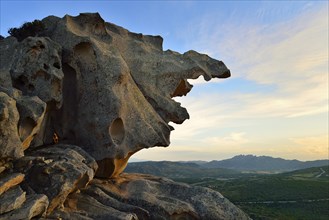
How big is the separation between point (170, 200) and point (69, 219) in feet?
23.2

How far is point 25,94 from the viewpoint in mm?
22031

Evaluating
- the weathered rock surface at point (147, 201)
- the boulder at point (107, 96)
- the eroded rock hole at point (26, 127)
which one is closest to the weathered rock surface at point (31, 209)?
the weathered rock surface at point (147, 201)

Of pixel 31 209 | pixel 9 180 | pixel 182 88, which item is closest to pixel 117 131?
pixel 182 88

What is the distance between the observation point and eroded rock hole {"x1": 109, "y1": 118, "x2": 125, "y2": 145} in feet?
78.8

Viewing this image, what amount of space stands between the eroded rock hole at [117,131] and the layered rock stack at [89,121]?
6cm

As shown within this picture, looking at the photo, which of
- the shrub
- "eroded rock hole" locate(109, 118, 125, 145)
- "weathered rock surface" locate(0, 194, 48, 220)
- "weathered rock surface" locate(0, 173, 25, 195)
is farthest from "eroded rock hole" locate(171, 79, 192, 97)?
"weathered rock surface" locate(0, 194, 48, 220)

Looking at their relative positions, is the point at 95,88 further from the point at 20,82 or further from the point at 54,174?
the point at 54,174

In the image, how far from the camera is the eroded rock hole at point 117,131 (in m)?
24.0

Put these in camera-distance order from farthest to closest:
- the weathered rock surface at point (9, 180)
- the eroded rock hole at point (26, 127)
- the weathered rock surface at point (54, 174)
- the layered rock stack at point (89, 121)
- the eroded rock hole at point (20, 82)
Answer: the eroded rock hole at point (20, 82)
the eroded rock hole at point (26, 127)
the layered rock stack at point (89, 121)
the weathered rock surface at point (54, 174)
the weathered rock surface at point (9, 180)

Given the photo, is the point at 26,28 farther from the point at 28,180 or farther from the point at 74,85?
the point at 28,180

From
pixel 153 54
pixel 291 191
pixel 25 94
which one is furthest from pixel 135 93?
pixel 291 191

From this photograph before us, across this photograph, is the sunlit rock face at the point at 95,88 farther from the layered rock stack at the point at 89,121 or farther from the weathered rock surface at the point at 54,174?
the weathered rock surface at the point at 54,174

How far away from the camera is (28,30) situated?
26531 millimetres

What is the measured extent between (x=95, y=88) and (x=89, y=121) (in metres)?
2.14
